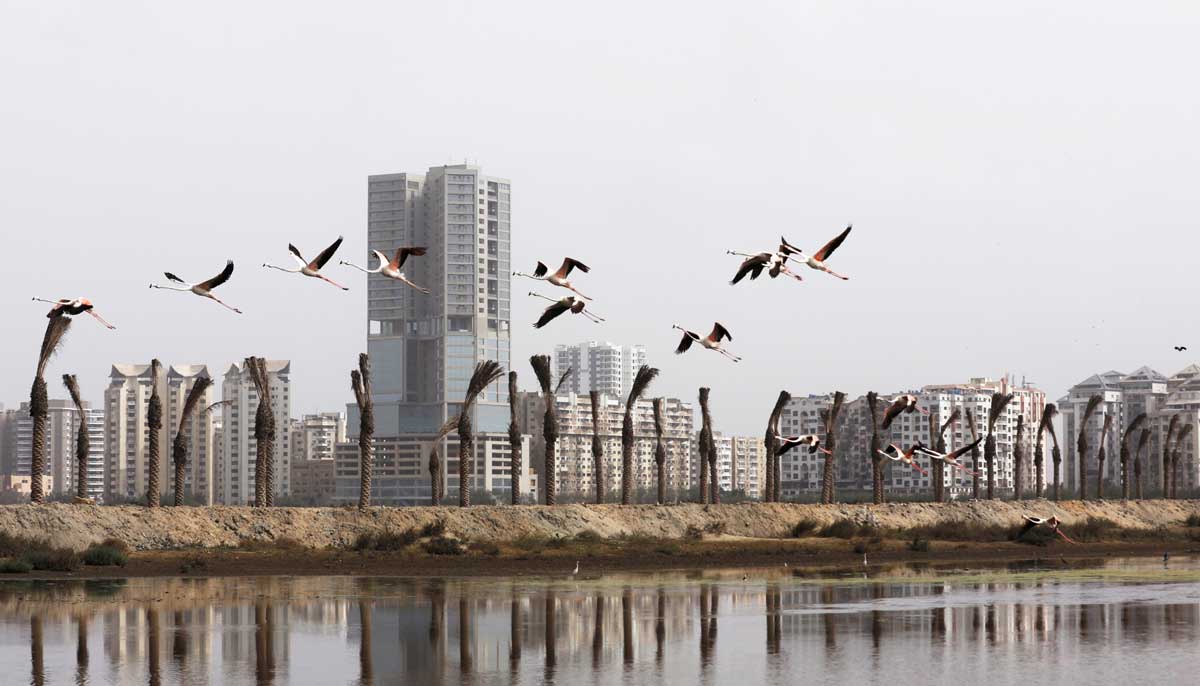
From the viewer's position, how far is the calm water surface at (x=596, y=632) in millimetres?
25500

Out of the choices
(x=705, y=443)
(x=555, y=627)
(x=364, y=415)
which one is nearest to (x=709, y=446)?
(x=705, y=443)

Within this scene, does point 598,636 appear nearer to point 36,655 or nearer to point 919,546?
point 36,655

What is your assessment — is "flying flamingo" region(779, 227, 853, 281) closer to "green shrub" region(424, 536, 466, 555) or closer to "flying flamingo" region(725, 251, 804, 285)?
"flying flamingo" region(725, 251, 804, 285)

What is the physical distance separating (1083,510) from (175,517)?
5708 cm

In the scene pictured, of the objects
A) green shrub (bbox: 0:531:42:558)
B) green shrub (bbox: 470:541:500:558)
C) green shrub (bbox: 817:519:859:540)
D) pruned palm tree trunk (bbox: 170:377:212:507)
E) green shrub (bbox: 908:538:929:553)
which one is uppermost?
pruned palm tree trunk (bbox: 170:377:212:507)

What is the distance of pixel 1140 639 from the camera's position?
29688mm

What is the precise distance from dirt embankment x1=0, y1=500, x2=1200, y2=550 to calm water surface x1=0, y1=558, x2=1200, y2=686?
739 cm

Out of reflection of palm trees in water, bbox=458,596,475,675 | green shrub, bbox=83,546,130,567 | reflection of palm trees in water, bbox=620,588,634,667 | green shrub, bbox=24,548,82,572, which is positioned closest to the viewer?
→ reflection of palm trees in water, bbox=458,596,475,675

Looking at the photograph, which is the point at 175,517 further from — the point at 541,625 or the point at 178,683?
the point at 178,683

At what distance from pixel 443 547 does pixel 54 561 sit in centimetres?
1326

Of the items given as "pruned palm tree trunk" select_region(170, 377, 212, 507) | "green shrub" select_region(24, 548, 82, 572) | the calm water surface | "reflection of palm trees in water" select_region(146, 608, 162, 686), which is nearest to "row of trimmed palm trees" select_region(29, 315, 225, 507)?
"pruned palm tree trunk" select_region(170, 377, 212, 507)

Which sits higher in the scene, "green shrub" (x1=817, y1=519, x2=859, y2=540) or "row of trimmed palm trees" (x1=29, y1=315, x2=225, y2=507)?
"row of trimmed palm trees" (x1=29, y1=315, x2=225, y2=507)

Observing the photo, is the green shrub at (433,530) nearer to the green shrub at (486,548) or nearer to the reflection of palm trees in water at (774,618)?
the green shrub at (486,548)

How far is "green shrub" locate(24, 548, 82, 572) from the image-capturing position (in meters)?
47.3
